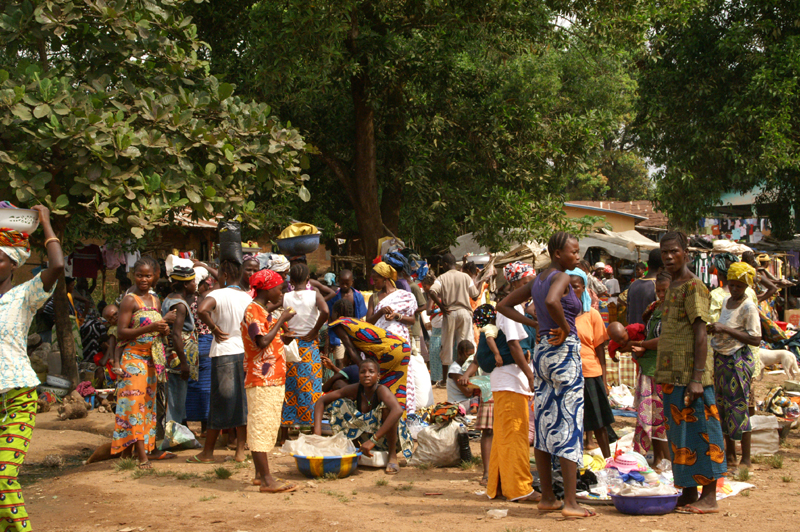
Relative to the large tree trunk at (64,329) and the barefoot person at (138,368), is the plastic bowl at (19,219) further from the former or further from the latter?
the large tree trunk at (64,329)

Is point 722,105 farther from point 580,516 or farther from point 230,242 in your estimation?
point 580,516

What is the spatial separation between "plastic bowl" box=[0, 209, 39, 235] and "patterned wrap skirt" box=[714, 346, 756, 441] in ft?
17.4

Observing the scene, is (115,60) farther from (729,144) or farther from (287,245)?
(729,144)

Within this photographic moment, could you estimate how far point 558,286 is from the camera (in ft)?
15.2

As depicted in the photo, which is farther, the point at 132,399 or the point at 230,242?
the point at 230,242

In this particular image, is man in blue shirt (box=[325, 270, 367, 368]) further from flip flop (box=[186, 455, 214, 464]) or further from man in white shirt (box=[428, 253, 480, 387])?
flip flop (box=[186, 455, 214, 464])

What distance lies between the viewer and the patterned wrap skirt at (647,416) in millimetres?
5941

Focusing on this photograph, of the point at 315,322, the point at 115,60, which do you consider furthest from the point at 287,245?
the point at 115,60

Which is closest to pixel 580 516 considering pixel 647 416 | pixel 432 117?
pixel 647 416

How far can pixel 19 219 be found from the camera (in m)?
4.12

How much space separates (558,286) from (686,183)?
14576 mm

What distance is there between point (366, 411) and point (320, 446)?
0.60m

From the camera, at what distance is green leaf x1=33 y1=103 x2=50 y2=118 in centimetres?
543

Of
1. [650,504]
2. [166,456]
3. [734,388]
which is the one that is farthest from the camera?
[166,456]
